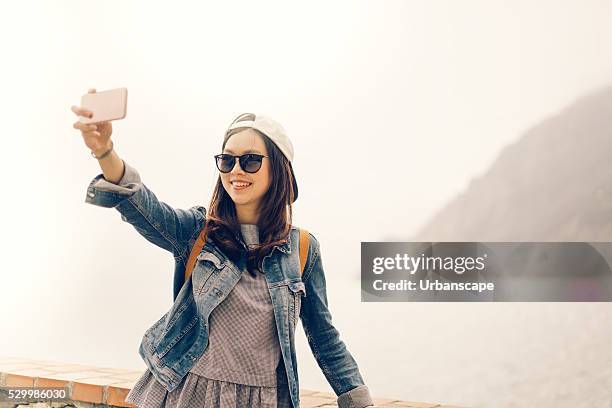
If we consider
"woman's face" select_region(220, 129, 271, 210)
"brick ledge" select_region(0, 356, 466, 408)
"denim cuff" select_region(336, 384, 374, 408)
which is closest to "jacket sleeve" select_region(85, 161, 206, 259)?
"woman's face" select_region(220, 129, 271, 210)

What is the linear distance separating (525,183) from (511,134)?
247 mm

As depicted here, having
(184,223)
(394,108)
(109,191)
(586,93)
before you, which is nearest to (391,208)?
(394,108)

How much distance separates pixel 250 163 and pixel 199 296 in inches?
12.5

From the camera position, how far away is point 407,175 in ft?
11.1

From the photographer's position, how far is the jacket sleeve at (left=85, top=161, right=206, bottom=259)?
130cm

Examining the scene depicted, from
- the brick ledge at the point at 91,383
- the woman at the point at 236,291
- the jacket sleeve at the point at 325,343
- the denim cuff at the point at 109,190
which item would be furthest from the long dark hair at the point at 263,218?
the brick ledge at the point at 91,383

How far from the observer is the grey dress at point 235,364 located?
1.41 meters

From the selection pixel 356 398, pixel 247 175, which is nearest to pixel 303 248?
pixel 247 175

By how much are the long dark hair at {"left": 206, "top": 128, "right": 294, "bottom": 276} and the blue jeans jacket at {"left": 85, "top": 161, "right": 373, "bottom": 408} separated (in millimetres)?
21

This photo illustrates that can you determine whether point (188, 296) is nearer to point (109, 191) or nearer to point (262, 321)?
point (262, 321)

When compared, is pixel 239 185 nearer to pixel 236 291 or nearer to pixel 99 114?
pixel 236 291

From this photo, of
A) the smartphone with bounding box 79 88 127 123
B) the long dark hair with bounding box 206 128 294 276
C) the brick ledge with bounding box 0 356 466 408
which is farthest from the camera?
the brick ledge with bounding box 0 356 466 408

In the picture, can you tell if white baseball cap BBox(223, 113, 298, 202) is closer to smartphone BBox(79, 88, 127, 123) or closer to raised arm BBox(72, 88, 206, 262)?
raised arm BBox(72, 88, 206, 262)

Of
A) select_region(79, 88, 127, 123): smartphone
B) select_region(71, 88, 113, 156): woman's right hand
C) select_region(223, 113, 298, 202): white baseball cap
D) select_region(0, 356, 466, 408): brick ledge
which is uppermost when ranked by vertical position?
select_region(223, 113, 298, 202): white baseball cap
